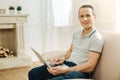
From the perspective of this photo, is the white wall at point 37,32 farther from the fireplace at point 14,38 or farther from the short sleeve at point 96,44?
the short sleeve at point 96,44

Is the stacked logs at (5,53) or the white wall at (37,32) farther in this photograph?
the white wall at (37,32)

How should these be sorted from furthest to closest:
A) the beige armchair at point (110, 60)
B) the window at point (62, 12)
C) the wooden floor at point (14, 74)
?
the window at point (62, 12) → the wooden floor at point (14, 74) → the beige armchair at point (110, 60)

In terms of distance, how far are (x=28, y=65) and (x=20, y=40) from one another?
1.68ft

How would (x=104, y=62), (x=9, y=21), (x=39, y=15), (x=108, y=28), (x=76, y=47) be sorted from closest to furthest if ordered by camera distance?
(x=104, y=62)
(x=76, y=47)
(x=108, y=28)
(x=9, y=21)
(x=39, y=15)

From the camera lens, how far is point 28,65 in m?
4.11

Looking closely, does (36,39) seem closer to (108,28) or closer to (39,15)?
(39,15)

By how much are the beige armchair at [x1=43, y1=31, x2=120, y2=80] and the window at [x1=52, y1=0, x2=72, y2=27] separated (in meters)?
2.58

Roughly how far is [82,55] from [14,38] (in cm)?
266

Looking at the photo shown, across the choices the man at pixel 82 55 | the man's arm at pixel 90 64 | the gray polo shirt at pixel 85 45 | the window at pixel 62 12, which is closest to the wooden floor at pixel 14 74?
the window at pixel 62 12

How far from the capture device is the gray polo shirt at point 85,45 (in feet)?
5.90

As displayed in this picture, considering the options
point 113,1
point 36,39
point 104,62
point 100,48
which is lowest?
point 36,39

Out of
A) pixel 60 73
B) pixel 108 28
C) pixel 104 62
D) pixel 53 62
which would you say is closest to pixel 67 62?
pixel 53 62

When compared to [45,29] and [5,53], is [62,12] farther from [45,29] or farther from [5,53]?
[5,53]

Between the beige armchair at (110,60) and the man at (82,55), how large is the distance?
0.18 ft
